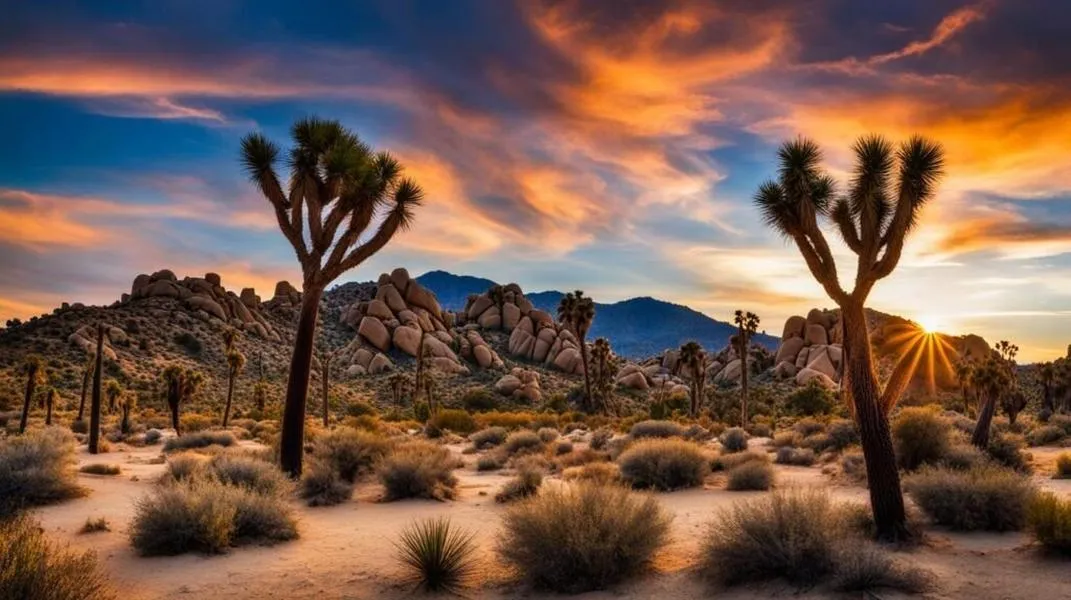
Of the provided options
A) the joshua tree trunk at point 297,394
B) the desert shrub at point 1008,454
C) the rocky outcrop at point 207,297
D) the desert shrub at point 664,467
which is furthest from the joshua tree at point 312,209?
the rocky outcrop at point 207,297

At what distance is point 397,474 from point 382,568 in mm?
5500

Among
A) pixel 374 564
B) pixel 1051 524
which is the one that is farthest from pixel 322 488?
pixel 1051 524

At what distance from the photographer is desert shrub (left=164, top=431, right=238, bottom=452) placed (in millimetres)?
25625

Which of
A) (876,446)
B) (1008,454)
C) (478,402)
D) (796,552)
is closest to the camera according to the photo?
→ (796,552)

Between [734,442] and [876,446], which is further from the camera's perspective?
[734,442]

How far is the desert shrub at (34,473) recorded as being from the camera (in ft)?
43.5

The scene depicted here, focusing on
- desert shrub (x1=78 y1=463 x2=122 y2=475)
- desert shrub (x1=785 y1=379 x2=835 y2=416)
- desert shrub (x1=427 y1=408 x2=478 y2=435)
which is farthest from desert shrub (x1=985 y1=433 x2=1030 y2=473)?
desert shrub (x1=785 y1=379 x2=835 y2=416)

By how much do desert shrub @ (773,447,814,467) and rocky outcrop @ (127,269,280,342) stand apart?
69.6 m

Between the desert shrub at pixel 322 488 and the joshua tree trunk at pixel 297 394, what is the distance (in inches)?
39.8

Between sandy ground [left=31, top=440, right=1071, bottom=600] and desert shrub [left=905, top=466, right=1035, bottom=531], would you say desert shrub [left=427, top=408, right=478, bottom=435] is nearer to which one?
sandy ground [left=31, top=440, right=1071, bottom=600]

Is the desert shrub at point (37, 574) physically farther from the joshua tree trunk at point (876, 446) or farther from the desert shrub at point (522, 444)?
the desert shrub at point (522, 444)

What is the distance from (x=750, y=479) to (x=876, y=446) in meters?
6.02

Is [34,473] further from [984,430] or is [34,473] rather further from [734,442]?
[984,430]

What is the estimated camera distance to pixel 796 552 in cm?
788
